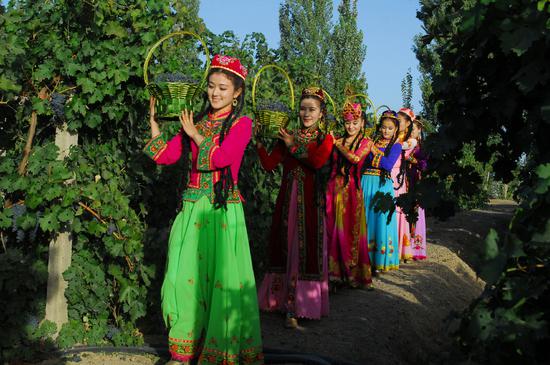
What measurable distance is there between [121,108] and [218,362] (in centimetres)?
184

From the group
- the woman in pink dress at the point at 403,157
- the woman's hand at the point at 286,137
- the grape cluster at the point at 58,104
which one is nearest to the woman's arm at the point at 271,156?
the woman's hand at the point at 286,137

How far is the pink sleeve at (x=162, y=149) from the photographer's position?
4586 mm

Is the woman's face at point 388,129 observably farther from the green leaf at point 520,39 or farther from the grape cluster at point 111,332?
the green leaf at point 520,39

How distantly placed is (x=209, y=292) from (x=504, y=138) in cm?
204

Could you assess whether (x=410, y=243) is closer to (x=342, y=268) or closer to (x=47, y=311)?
(x=342, y=268)

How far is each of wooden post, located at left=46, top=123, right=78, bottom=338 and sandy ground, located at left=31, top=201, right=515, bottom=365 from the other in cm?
35

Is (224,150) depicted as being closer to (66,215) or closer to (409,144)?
(66,215)

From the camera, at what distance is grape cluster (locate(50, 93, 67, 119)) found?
196 inches

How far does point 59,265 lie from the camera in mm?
5117

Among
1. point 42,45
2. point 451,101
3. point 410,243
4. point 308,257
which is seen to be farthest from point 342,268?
point 451,101

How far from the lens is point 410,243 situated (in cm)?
997

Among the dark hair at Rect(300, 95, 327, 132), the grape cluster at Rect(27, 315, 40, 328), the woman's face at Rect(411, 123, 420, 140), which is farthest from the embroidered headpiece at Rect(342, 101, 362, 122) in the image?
the grape cluster at Rect(27, 315, 40, 328)

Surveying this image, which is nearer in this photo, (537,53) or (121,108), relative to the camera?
(537,53)

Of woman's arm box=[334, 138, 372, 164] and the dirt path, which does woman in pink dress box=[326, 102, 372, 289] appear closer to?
woman's arm box=[334, 138, 372, 164]
